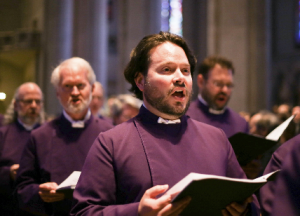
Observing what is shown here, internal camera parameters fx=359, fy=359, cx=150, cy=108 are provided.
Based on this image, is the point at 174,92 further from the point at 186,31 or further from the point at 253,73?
the point at 186,31

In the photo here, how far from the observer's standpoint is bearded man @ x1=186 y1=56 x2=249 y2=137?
421 centimetres

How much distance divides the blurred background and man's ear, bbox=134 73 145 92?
3.27 meters

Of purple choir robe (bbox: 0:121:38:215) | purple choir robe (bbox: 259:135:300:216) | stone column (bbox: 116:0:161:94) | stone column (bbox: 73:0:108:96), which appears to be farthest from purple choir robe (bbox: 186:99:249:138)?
stone column (bbox: 73:0:108:96)

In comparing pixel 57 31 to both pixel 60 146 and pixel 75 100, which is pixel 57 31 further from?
pixel 60 146

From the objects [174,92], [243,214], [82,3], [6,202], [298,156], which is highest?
[82,3]

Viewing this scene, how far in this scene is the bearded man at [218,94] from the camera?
4.21 meters

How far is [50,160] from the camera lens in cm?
313

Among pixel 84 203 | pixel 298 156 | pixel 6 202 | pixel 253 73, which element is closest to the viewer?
pixel 298 156

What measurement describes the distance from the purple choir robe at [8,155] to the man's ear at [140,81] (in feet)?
6.95

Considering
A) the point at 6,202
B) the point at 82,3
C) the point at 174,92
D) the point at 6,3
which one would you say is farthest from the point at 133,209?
the point at 82,3

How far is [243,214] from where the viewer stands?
6.21 ft

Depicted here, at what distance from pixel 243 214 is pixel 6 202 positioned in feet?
10.0

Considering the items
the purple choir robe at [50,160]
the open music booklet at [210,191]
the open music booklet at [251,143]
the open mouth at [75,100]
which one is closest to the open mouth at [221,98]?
the open music booklet at [251,143]

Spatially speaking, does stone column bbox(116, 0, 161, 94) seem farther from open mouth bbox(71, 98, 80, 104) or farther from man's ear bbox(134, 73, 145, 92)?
man's ear bbox(134, 73, 145, 92)
